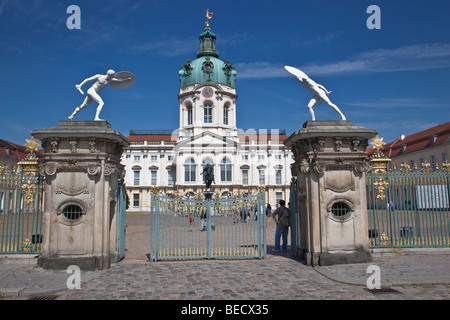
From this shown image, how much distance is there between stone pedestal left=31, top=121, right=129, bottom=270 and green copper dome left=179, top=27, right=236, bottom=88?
46.5 meters

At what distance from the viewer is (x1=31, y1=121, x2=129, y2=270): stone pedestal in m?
9.04

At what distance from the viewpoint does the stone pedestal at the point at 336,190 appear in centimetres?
934

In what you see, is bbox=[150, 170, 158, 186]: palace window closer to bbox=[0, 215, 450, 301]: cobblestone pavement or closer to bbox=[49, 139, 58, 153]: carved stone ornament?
bbox=[0, 215, 450, 301]: cobblestone pavement

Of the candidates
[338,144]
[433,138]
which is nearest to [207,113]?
[433,138]

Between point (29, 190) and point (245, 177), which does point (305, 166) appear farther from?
point (245, 177)

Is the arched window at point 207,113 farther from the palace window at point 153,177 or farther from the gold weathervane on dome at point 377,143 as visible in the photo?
the gold weathervane on dome at point 377,143

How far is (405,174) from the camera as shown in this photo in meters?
10.8

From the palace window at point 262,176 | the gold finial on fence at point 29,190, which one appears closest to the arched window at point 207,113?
the palace window at point 262,176

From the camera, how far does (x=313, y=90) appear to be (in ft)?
33.1

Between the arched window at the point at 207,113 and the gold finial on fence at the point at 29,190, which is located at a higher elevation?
the arched window at the point at 207,113

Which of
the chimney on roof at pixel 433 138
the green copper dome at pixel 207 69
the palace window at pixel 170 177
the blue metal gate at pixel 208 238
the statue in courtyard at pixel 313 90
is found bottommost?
the blue metal gate at pixel 208 238

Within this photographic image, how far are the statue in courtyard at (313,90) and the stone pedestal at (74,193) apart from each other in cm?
527
